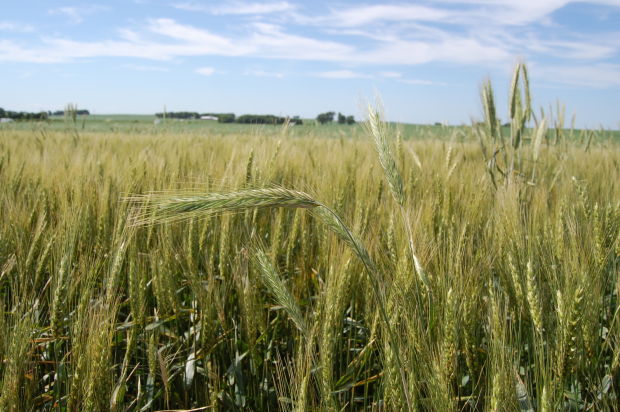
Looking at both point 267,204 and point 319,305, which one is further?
point 319,305

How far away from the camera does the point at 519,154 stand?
8.02 ft

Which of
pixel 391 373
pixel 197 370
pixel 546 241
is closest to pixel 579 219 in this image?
pixel 546 241

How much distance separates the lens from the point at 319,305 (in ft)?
3.81

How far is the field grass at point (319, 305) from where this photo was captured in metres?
0.95

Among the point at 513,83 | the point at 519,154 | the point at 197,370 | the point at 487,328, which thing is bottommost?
the point at 197,370

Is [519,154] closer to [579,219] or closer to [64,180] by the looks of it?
[579,219]

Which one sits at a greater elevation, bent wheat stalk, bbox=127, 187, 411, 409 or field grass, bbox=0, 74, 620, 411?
bent wheat stalk, bbox=127, 187, 411, 409

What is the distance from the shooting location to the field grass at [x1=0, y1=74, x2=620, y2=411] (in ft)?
3.11

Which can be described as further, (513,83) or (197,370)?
(513,83)

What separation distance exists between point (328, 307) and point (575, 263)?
631 mm

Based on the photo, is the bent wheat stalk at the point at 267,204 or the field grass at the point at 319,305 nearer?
the bent wheat stalk at the point at 267,204

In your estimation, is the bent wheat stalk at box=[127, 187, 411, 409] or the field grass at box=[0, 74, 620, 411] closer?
the bent wheat stalk at box=[127, 187, 411, 409]

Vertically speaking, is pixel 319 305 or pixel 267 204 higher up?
pixel 267 204

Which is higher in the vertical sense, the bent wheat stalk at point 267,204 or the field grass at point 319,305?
the bent wheat stalk at point 267,204
